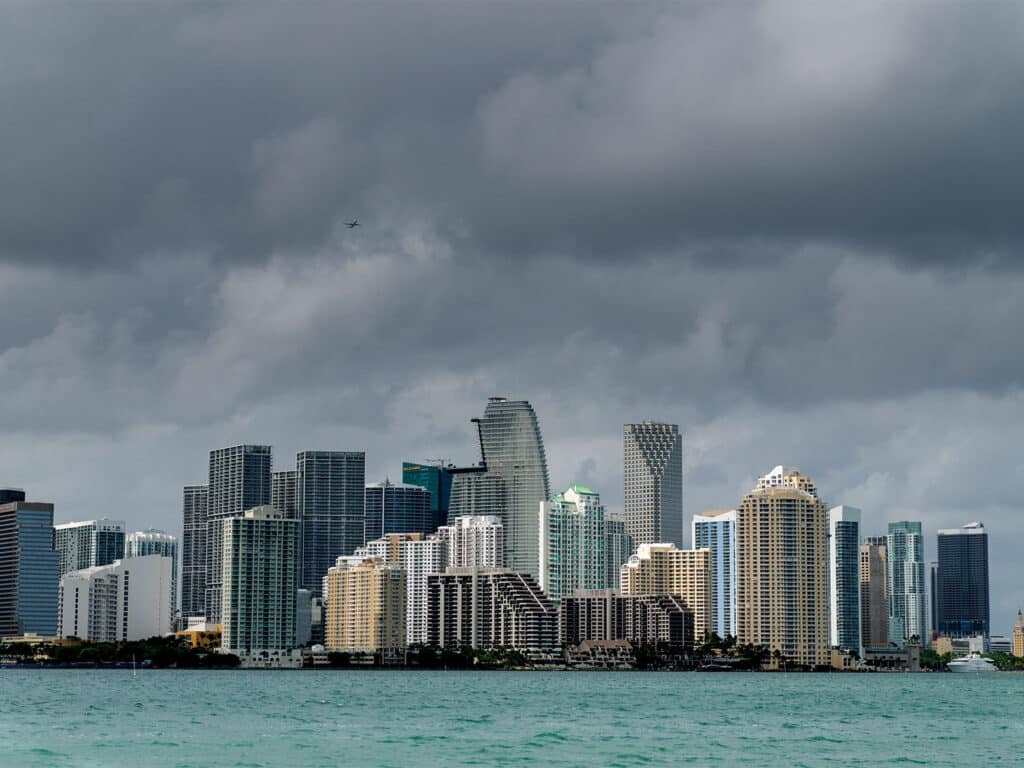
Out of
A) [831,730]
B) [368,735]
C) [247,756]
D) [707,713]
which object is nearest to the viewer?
[247,756]

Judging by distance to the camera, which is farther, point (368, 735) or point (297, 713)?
point (297, 713)

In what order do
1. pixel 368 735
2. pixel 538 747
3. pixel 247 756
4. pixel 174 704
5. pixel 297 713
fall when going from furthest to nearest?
1. pixel 174 704
2. pixel 297 713
3. pixel 368 735
4. pixel 538 747
5. pixel 247 756

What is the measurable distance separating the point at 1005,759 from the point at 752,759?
16408mm

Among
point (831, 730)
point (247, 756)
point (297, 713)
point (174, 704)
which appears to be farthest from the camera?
point (174, 704)

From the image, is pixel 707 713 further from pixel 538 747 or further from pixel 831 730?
pixel 538 747

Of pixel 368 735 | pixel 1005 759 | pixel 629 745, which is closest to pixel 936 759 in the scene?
pixel 1005 759

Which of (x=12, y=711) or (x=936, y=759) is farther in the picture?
(x=12, y=711)

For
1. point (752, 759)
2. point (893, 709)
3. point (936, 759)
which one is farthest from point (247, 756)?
point (893, 709)

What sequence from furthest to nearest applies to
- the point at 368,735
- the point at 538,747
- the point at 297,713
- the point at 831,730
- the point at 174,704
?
the point at 174,704
the point at 297,713
the point at 831,730
the point at 368,735
the point at 538,747

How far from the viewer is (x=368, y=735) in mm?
129500

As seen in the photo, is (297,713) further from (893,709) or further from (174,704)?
(893,709)

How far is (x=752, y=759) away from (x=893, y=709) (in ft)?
272

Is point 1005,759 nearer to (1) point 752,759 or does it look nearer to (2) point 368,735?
(1) point 752,759

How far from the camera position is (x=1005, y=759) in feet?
377
